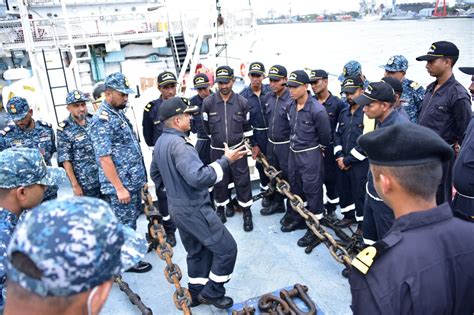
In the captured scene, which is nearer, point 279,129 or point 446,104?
point 446,104

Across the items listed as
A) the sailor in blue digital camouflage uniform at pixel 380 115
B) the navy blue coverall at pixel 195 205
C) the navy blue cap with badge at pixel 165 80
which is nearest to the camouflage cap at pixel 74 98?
the navy blue cap with badge at pixel 165 80

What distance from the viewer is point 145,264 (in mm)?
3641

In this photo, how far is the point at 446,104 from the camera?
361 centimetres

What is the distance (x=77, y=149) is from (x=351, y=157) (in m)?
2.58

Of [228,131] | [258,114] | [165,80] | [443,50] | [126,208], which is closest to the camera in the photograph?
[126,208]

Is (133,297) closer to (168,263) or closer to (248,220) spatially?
(168,263)

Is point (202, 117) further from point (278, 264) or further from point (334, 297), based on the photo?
point (334, 297)

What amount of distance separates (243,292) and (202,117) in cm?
213

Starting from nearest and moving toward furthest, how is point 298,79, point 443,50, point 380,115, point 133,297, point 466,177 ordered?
point 466,177, point 380,115, point 133,297, point 443,50, point 298,79

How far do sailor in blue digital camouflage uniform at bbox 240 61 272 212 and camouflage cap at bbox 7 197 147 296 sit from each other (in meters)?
3.85

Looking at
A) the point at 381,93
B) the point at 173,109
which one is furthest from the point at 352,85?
the point at 173,109

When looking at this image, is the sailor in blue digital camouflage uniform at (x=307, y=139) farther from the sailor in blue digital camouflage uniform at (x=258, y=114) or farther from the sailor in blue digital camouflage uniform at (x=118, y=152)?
the sailor in blue digital camouflage uniform at (x=118, y=152)

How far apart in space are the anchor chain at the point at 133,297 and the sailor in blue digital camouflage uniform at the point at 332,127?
2326mm

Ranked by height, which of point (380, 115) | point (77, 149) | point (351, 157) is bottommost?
point (351, 157)
